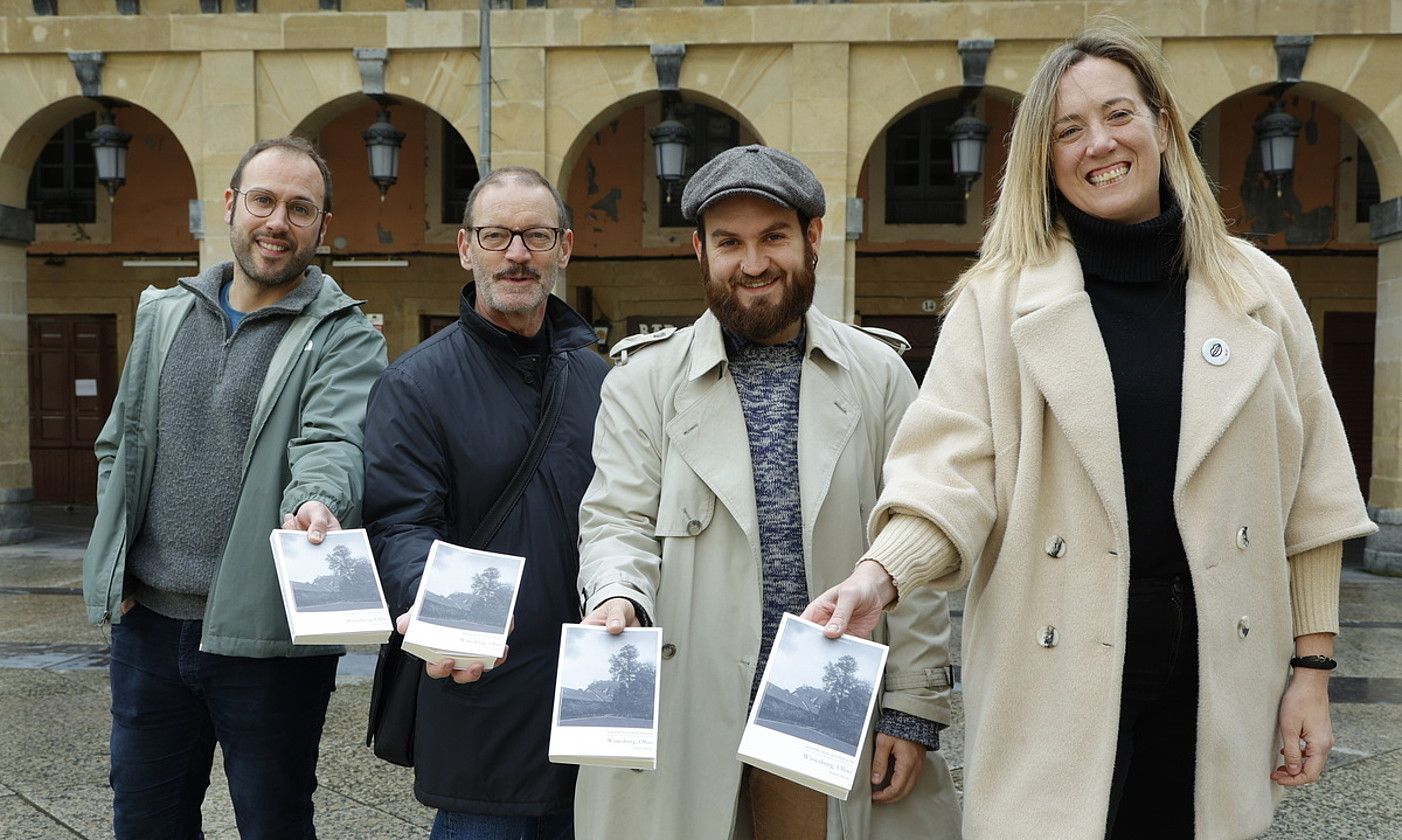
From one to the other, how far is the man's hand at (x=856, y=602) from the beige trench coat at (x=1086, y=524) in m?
0.12

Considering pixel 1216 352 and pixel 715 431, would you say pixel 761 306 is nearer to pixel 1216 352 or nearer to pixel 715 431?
pixel 715 431

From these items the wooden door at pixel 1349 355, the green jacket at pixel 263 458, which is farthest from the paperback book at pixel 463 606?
the wooden door at pixel 1349 355

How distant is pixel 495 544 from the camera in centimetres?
263

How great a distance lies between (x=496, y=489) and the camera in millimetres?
2676

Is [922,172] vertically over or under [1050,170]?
over

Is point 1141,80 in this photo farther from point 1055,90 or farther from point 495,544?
point 495,544

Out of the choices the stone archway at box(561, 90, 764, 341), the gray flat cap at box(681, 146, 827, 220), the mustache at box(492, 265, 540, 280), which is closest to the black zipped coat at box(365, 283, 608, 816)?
the mustache at box(492, 265, 540, 280)

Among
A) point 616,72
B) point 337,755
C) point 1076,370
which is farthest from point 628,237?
point 1076,370

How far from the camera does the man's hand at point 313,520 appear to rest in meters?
2.52

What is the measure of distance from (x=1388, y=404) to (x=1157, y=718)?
38.7 feet

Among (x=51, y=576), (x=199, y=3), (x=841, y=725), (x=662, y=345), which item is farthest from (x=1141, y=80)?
(x=199, y=3)

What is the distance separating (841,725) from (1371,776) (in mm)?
3973

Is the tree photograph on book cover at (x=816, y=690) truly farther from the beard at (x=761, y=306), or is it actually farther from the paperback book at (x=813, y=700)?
the beard at (x=761, y=306)

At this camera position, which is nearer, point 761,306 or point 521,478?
point 761,306
